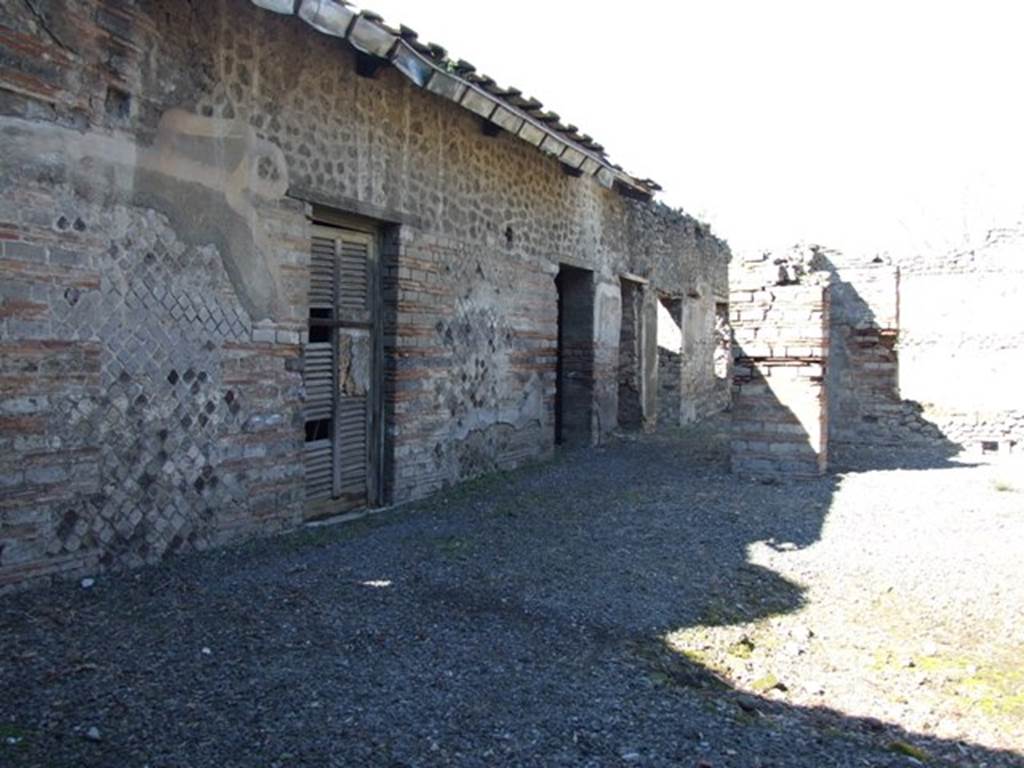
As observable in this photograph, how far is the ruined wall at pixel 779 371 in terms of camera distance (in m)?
8.45

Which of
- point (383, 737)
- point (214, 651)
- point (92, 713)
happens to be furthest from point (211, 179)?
point (383, 737)

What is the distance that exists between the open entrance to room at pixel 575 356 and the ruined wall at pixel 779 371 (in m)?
2.33

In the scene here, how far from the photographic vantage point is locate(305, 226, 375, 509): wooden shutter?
6.14 m

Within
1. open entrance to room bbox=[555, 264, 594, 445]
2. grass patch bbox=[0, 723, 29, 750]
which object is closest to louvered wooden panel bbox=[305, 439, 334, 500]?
grass patch bbox=[0, 723, 29, 750]

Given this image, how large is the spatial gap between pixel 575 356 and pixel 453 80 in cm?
510

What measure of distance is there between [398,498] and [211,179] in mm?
3069

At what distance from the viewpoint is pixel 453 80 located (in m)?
6.23

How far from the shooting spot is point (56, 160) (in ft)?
13.7

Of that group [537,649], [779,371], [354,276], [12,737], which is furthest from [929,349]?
[12,737]

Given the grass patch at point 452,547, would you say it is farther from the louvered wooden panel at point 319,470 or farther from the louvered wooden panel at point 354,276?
the louvered wooden panel at point 354,276

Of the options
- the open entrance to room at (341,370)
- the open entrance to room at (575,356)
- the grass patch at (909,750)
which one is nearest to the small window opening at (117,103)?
the open entrance to room at (341,370)

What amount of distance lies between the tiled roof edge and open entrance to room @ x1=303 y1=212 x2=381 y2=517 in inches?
51.9

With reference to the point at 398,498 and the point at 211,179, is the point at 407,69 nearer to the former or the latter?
the point at 211,179

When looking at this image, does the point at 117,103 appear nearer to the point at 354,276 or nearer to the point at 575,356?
the point at 354,276
